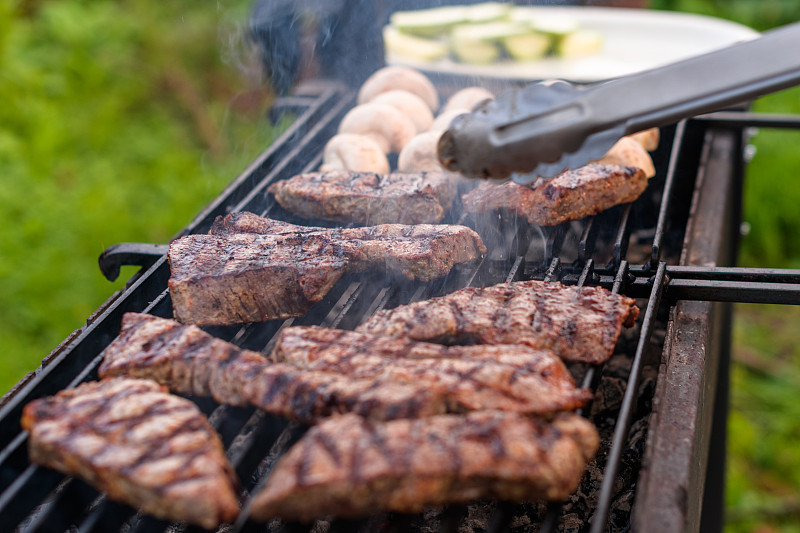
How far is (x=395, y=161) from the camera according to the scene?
13.5 ft

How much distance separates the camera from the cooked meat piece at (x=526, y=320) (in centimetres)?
233

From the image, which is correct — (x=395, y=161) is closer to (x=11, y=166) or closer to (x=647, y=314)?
(x=647, y=314)

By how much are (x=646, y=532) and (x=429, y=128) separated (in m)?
2.91

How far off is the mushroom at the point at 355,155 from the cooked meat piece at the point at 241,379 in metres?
1.53

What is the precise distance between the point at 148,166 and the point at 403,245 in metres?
5.98

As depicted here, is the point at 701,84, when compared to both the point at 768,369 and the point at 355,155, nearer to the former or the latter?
the point at 355,155

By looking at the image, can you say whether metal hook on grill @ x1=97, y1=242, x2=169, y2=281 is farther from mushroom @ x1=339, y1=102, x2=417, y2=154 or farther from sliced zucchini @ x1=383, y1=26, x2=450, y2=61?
sliced zucchini @ x1=383, y1=26, x2=450, y2=61

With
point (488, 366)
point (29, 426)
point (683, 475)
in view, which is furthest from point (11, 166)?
point (683, 475)

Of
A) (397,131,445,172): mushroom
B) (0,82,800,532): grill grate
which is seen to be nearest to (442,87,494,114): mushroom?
(397,131,445,172): mushroom

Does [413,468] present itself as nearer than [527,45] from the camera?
Yes

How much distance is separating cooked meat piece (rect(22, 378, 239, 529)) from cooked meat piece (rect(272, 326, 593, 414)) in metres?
0.45

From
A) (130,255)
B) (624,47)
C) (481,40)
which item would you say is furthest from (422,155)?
(624,47)

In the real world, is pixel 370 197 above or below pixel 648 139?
below

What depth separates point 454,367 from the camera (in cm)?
210
